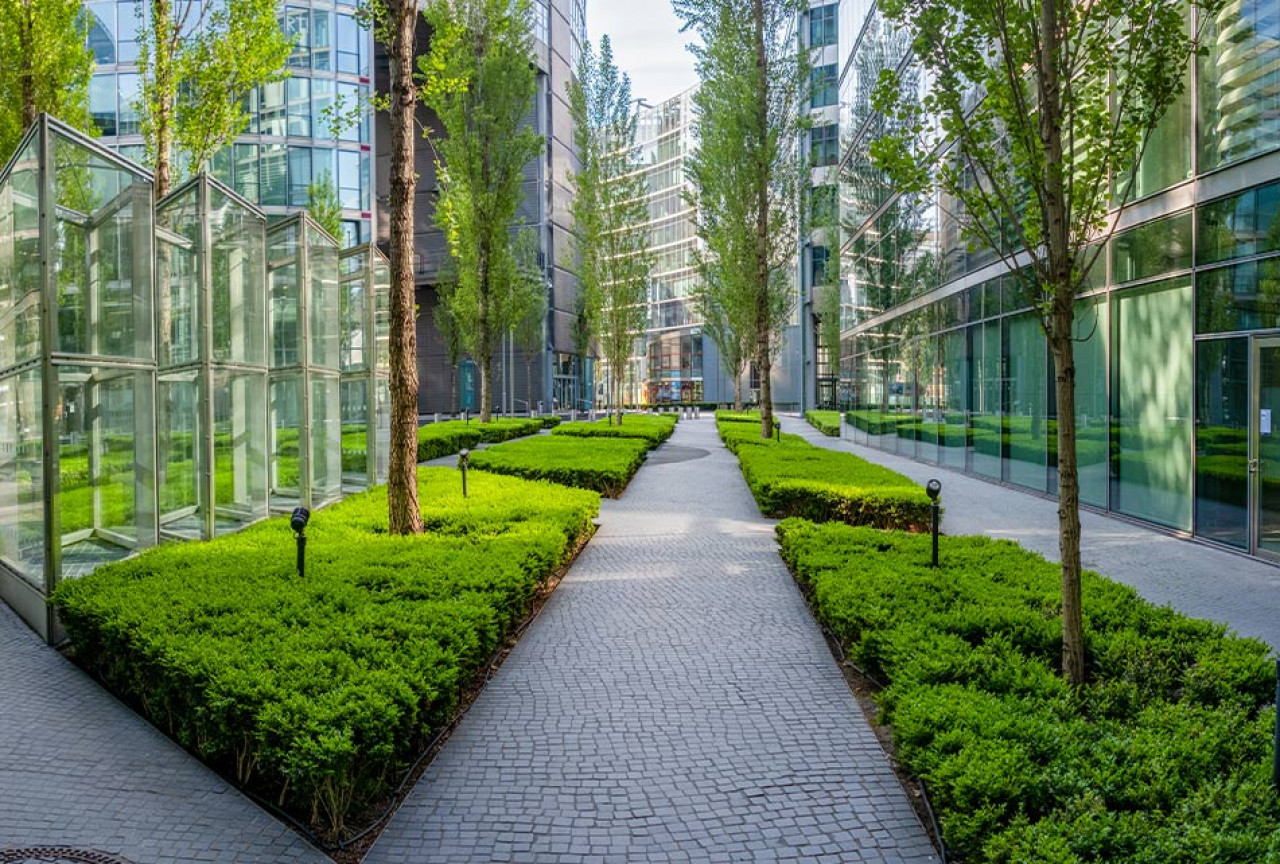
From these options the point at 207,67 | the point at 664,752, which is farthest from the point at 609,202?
the point at 664,752

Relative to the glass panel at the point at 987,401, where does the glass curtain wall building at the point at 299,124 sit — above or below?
above

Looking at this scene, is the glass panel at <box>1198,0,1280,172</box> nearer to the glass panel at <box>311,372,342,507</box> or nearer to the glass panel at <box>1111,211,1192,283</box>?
the glass panel at <box>1111,211,1192,283</box>

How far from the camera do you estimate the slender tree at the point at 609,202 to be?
3356 cm

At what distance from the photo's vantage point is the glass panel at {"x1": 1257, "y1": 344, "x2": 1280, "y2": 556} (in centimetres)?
983

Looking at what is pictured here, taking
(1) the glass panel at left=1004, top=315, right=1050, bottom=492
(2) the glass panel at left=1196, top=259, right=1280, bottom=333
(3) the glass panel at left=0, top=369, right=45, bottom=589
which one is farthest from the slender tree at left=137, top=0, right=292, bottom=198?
(2) the glass panel at left=1196, top=259, right=1280, bottom=333

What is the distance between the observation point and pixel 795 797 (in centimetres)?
428

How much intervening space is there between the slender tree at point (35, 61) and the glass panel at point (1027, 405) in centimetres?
1688

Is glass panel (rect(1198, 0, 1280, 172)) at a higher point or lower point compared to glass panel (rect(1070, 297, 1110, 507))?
higher

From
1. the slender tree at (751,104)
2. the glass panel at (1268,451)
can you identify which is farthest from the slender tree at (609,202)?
the glass panel at (1268,451)

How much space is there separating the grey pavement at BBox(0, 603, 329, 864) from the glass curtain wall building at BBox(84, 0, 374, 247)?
119 feet

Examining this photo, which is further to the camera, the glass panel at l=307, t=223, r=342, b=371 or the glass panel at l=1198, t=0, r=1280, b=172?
the glass panel at l=307, t=223, r=342, b=371

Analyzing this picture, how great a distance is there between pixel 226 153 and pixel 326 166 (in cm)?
416

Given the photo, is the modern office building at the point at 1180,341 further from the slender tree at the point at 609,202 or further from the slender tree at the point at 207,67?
the slender tree at the point at 609,202

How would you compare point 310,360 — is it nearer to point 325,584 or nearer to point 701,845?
point 325,584
